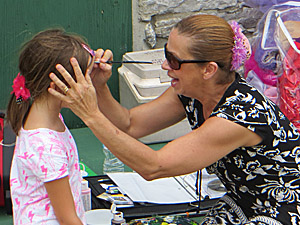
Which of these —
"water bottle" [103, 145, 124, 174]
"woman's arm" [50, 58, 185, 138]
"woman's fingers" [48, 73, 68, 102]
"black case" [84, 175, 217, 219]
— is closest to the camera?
"woman's fingers" [48, 73, 68, 102]

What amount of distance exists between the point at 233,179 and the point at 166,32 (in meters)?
2.30

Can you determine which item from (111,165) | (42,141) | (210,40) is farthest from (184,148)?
(111,165)

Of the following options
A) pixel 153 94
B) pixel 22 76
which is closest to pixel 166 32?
pixel 153 94

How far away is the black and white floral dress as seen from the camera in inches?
89.0

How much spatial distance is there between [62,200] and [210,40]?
0.84 m

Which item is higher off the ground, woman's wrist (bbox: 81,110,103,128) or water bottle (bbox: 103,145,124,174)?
woman's wrist (bbox: 81,110,103,128)

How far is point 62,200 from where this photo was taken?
209cm

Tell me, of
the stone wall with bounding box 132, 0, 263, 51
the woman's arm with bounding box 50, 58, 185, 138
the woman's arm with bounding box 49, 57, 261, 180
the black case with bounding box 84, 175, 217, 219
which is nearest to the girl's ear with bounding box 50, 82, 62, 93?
the woman's arm with bounding box 49, 57, 261, 180

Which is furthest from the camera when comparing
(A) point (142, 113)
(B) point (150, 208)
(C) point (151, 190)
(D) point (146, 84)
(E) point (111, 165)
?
(D) point (146, 84)

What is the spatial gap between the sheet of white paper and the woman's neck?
0.94 m

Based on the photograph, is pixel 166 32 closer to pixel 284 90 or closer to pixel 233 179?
pixel 284 90

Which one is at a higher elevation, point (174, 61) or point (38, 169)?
point (174, 61)

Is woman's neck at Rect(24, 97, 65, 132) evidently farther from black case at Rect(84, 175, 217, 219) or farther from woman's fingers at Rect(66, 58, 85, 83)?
black case at Rect(84, 175, 217, 219)

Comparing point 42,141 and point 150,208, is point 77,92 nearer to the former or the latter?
point 42,141
